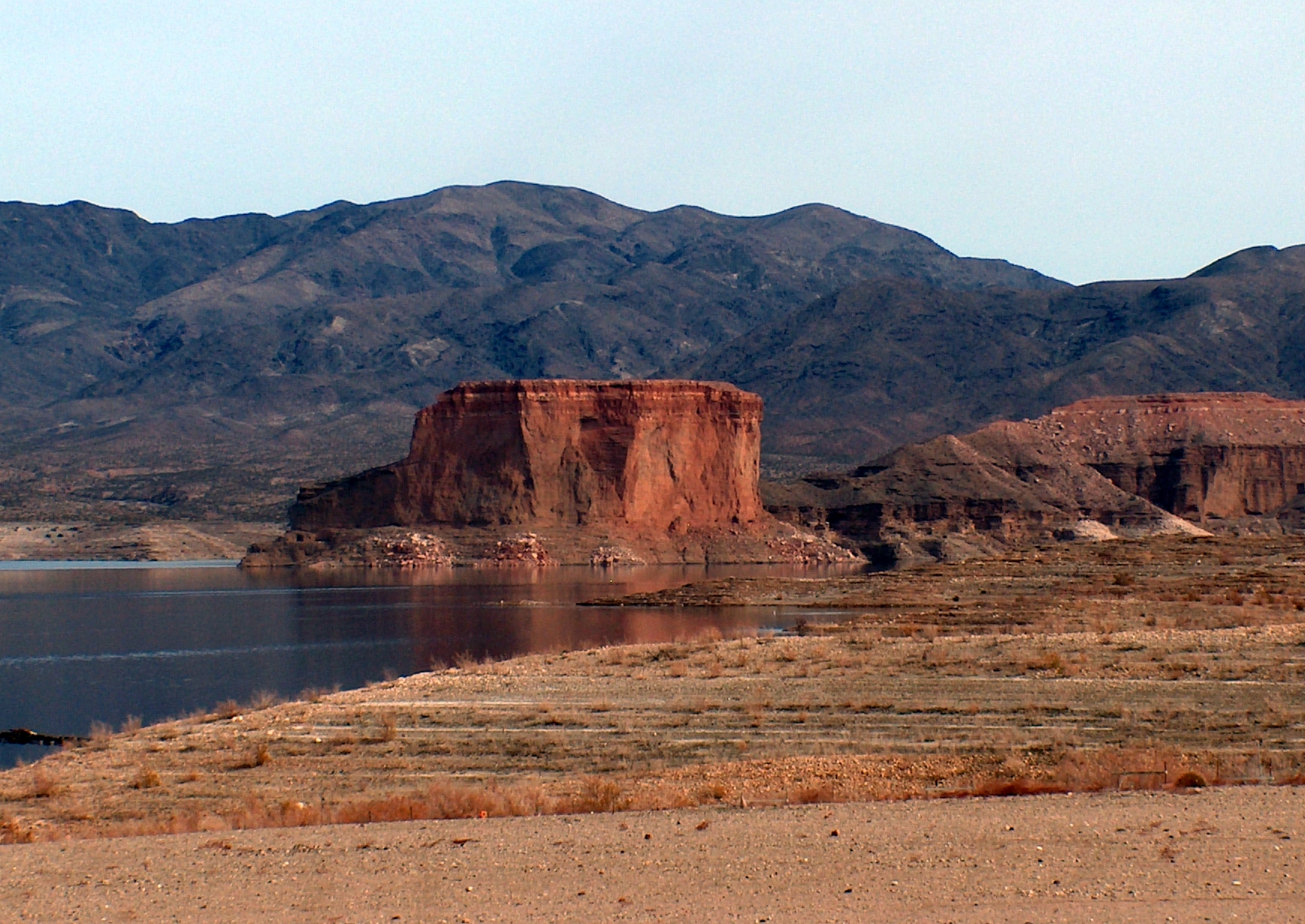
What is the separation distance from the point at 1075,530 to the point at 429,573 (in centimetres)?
3970

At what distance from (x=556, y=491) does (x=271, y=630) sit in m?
48.4

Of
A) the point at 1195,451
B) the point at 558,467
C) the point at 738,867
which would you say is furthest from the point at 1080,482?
the point at 738,867

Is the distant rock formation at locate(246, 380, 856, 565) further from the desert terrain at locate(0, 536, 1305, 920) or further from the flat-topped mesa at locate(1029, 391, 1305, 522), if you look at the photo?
the desert terrain at locate(0, 536, 1305, 920)

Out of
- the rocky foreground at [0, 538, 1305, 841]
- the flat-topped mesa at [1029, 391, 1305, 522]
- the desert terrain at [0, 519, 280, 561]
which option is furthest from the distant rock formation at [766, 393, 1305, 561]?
the rocky foreground at [0, 538, 1305, 841]

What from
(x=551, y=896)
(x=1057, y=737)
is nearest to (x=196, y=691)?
(x=1057, y=737)

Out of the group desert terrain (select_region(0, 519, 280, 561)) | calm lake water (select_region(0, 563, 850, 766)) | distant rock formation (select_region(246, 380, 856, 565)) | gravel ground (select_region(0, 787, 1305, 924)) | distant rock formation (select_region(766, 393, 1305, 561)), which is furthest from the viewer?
desert terrain (select_region(0, 519, 280, 561))

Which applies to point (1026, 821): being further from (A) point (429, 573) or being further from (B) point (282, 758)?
(A) point (429, 573)

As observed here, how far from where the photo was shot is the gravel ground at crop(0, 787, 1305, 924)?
489 inches

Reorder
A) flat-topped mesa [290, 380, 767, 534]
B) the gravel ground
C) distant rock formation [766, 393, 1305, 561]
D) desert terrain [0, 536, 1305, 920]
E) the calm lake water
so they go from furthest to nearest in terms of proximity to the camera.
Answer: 1. distant rock formation [766, 393, 1305, 561]
2. flat-topped mesa [290, 380, 767, 534]
3. the calm lake water
4. desert terrain [0, 536, 1305, 920]
5. the gravel ground

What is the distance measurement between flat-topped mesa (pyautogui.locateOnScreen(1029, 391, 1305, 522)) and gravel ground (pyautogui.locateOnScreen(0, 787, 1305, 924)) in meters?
118

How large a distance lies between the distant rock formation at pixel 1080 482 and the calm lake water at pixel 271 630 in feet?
78.1

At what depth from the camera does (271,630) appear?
5538cm

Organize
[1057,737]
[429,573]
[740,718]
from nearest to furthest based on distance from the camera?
[1057,737]
[740,718]
[429,573]

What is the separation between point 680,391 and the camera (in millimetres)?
109625
